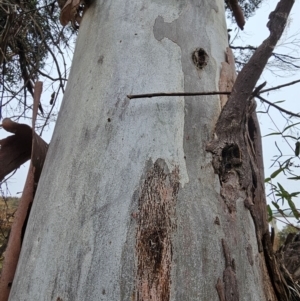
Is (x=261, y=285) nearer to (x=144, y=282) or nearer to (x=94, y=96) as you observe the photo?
(x=144, y=282)

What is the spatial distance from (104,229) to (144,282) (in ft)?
0.30

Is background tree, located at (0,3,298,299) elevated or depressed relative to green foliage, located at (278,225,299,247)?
depressed

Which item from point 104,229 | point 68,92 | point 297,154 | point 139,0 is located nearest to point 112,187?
point 104,229

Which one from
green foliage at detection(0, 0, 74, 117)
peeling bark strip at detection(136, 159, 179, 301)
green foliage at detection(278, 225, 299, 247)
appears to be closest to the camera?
peeling bark strip at detection(136, 159, 179, 301)

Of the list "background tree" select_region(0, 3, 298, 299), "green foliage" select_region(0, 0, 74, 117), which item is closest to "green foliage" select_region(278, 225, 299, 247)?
"background tree" select_region(0, 3, 298, 299)

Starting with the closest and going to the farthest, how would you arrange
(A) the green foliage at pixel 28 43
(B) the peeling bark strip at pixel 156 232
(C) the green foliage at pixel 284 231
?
(B) the peeling bark strip at pixel 156 232
(C) the green foliage at pixel 284 231
(A) the green foliage at pixel 28 43

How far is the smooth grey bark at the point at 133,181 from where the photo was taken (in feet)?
1.56

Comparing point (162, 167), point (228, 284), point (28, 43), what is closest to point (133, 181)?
point (162, 167)

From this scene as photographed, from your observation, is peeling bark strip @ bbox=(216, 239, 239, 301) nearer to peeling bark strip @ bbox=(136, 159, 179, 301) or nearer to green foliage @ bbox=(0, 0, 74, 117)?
peeling bark strip @ bbox=(136, 159, 179, 301)

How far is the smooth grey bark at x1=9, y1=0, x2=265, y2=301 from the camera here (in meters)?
0.48

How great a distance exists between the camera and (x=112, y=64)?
677 mm

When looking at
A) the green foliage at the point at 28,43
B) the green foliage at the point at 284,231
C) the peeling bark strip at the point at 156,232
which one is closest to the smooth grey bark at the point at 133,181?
the peeling bark strip at the point at 156,232

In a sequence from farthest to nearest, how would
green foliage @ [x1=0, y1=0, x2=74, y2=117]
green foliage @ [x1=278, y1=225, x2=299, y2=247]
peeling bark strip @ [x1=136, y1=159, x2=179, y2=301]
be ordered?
green foliage @ [x1=0, y1=0, x2=74, y2=117]
green foliage @ [x1=278, y1=225, x2=299, y2=247]
peeling bark strip @ [x1=136, y1=159, x2=179, y2=301]

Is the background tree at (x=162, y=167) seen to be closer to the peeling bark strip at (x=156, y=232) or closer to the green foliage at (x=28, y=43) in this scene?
the peeling bark strip at (x=156, y=232)
